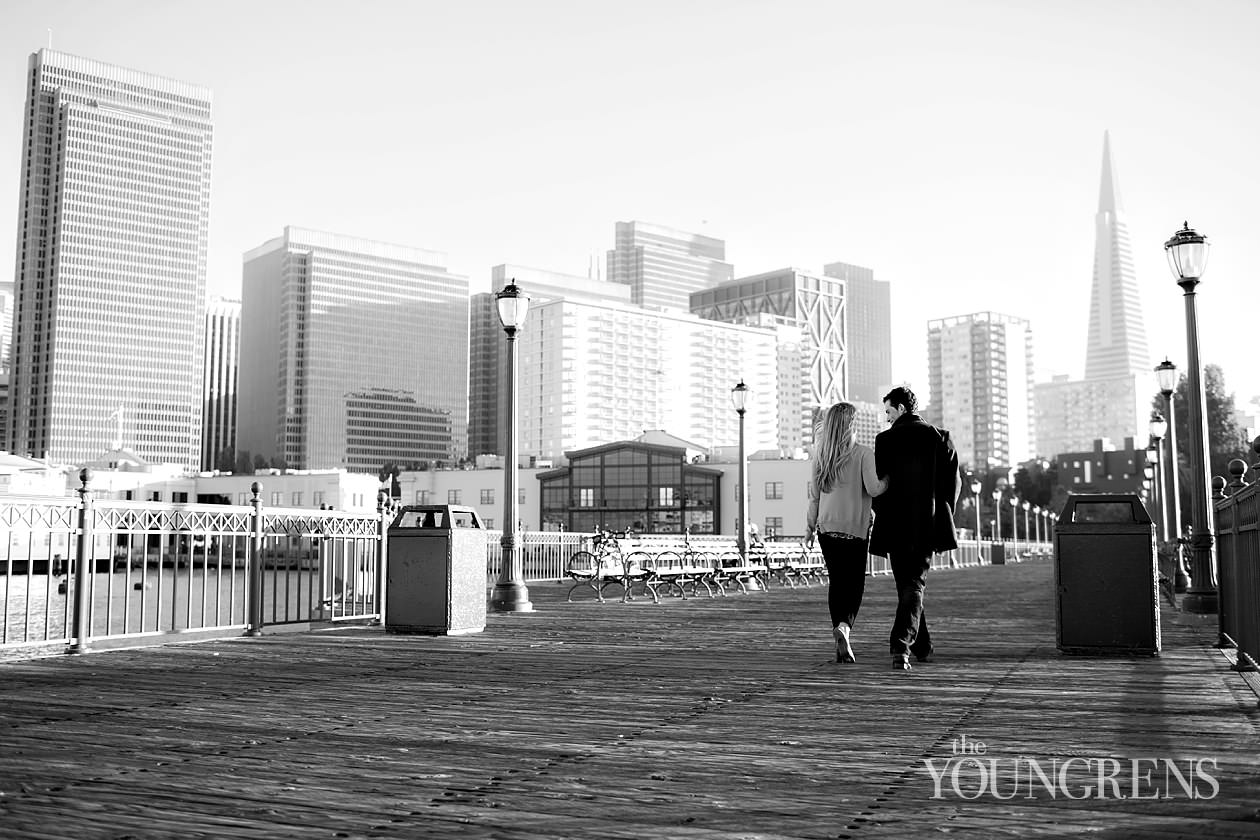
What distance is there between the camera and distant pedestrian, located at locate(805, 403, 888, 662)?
8547 mm

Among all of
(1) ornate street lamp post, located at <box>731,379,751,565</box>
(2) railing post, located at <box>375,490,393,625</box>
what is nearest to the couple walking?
(2) railing post, located at <box>375,490,393,625</box>

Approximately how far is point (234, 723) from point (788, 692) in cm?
320

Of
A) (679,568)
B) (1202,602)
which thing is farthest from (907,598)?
(679,568)

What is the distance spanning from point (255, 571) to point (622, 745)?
24.2 ft

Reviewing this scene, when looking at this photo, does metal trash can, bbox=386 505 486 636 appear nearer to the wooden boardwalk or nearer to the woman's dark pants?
the wooden boardwalk

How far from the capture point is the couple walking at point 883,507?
8508 mm

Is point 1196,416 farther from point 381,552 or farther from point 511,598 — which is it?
point 381,552

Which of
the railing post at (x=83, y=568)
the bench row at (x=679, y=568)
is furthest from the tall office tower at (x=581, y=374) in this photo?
the railing post at (x=83, y=568)

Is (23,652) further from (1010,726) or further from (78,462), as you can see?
(78,462)

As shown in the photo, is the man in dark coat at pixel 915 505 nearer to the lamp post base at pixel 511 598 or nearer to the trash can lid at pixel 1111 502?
the trash can lid at pixel 1111 502

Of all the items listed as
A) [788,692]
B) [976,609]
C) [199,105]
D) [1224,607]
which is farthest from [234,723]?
[199,105]

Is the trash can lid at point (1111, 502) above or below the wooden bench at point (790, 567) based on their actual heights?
above

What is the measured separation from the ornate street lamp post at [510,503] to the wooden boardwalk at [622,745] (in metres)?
6.21

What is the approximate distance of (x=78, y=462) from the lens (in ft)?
566
